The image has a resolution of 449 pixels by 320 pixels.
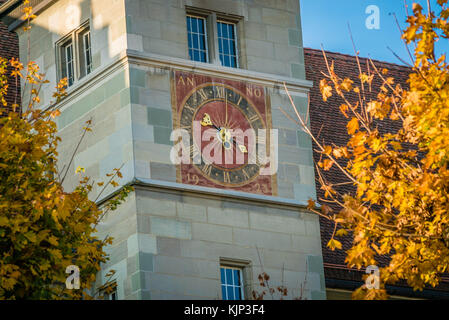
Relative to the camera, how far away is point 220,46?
35188 millimetres

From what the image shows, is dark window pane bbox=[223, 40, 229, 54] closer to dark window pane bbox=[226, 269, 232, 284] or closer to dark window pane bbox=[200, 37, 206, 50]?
dark window pane bbox=[200, 37, 206, 50]

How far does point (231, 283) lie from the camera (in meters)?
33.1

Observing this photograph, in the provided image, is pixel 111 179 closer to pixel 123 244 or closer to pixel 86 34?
pixel 123 244

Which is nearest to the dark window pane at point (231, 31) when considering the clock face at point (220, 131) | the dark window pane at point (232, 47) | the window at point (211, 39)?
the window at point (211, 39)

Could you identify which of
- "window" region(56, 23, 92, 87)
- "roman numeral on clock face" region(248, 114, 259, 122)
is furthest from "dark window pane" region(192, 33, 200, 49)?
"window" region(56, 23, 92, 87)

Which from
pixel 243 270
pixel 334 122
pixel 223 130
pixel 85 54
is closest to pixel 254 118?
pixel 223 130

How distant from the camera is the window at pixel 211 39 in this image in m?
34.8

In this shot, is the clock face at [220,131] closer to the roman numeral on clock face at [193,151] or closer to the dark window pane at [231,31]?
the roman numeral on clock face at [193,151]

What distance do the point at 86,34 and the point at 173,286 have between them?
7354 mm

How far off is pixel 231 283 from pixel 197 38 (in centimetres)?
614

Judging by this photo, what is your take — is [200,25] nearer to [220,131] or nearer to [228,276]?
[220,131]

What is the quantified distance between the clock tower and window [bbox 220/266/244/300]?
2 centimetres

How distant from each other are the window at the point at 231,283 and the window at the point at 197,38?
5.22 meters
